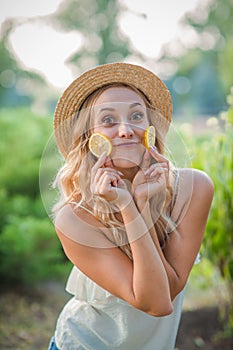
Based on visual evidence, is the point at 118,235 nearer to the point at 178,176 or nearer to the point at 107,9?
the point at 178,176

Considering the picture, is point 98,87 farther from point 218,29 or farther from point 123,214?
point 218,29

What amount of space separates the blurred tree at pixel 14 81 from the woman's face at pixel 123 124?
153 inches

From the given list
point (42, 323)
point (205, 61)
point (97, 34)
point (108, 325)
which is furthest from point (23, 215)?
point (205, 61)

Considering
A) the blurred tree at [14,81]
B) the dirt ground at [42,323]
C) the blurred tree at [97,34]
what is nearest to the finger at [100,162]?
the dirt ground at [42,323]

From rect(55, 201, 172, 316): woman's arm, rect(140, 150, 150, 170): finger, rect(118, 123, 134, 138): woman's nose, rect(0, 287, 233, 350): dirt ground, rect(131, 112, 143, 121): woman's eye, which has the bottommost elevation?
rect(0, 287, 233, 350): dirt ground

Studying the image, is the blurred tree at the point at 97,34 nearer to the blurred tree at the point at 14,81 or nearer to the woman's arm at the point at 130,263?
the blurred tree at the point at 14,81

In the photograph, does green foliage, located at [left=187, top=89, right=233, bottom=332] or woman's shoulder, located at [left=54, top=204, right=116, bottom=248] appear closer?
woman's shoulder, located at [left=54, top=204, right=116, bottom=248]

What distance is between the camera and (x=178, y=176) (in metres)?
1.19

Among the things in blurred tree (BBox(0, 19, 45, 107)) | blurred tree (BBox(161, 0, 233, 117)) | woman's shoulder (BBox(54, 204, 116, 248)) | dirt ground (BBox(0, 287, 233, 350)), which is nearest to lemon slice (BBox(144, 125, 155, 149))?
woman's shoulder (BBox(54, 204, 116, 248))

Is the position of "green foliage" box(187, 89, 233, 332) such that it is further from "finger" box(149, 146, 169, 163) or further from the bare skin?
"finger" box(149, 146, 169, 163)

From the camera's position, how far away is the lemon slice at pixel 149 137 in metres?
1.06

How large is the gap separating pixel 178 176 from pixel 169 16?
334cm

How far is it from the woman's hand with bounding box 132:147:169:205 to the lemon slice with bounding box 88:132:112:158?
Answer: 0.09m

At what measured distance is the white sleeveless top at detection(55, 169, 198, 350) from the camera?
1.19m
